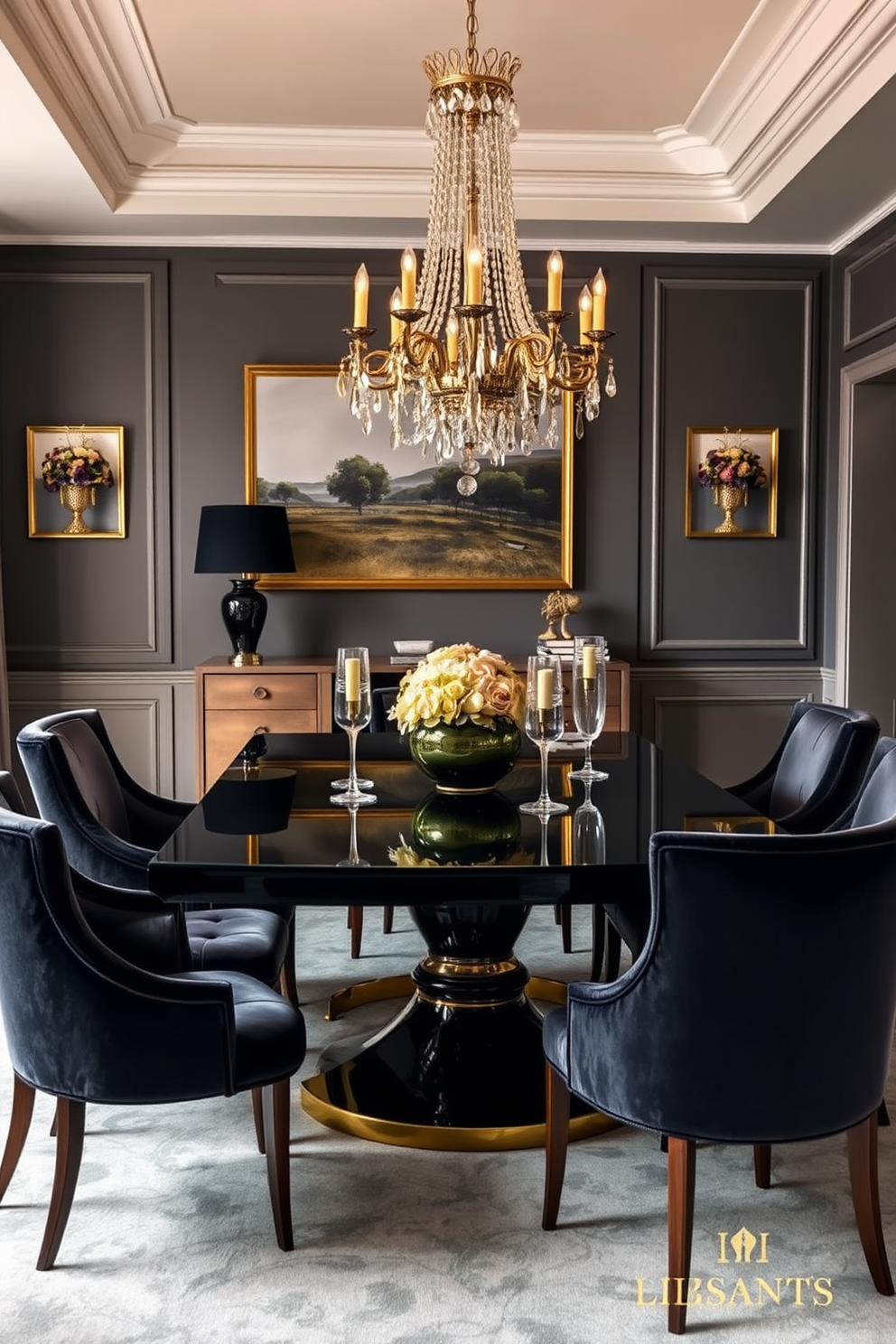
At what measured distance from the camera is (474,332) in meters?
2.73

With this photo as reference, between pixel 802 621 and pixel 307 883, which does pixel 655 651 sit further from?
pixel 307 883

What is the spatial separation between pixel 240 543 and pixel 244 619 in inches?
12.7

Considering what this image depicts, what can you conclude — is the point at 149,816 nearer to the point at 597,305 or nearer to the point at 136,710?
the point at 597,305

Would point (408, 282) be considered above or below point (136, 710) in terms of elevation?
above

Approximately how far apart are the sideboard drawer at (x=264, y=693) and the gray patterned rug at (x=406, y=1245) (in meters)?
2.04

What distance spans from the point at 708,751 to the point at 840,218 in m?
2.10

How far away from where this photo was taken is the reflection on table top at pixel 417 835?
1.99 metres

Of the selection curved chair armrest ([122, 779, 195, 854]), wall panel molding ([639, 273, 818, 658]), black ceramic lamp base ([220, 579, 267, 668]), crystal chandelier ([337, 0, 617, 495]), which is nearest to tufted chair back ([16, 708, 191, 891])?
curved chair armrest ([122, 779, 195, 854])

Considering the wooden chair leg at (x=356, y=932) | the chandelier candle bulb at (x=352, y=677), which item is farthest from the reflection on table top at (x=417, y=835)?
the wooden chair leg at (x=356, y=932)

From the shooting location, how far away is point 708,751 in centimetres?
509

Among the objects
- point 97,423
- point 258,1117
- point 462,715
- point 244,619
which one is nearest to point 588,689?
point 462,715

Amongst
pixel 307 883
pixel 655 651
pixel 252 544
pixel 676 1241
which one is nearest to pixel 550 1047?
pixel 676 1241

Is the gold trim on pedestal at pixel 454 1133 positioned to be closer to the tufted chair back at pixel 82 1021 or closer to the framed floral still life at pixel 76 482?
the tufted chair back at pixel 82 1021

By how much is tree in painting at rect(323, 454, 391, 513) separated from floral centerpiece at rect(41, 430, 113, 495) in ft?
2.90
